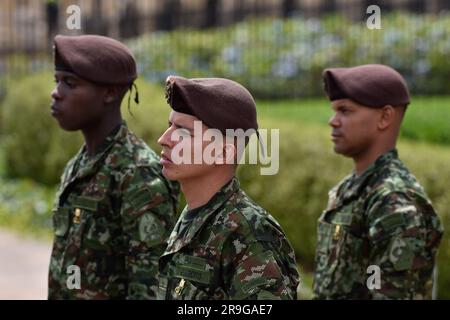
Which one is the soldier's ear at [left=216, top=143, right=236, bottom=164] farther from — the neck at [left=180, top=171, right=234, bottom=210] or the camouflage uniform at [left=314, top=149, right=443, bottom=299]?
the camouflage uniform at [left=314, top=149, right=443, bottom=299]

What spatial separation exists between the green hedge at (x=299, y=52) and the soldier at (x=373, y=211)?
5655 millimetres

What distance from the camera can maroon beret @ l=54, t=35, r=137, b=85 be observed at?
4.51 meters

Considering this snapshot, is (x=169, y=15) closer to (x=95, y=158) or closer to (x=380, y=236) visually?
(x=95, y=158)

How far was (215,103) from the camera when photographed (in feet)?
10.9

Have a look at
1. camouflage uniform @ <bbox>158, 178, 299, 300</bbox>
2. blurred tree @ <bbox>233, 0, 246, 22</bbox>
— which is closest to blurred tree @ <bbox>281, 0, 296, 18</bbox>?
blurred tree @ <bbox>233, 0, 246, 22</bbox>

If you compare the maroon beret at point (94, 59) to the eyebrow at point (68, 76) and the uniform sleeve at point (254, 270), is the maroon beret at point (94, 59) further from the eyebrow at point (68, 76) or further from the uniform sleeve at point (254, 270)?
the uniform sleeve at point (254, 270)

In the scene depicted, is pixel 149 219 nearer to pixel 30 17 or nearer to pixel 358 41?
pixel 358 41

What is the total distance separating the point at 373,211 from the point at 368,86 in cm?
62

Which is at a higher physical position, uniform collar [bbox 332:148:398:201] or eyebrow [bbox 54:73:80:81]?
eyebrow [bbox 54:73:80:81]

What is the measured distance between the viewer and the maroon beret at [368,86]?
4.84 metres

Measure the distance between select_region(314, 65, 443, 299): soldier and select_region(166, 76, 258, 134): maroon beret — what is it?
1.31 m

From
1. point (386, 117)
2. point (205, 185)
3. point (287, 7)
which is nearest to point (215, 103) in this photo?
point (205, 185)

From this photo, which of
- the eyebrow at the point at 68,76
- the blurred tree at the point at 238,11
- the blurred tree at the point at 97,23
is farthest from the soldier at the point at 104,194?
the blurred tree at the point at 97,23

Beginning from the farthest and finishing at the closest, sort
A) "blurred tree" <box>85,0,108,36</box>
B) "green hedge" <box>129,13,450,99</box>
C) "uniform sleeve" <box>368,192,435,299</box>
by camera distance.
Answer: "blurred tree" <box>85,0,108,36</box> < "green hedge" <box>129,13,450,99</box> < "uniform sleeve" <box>368,192,435,299</box>
